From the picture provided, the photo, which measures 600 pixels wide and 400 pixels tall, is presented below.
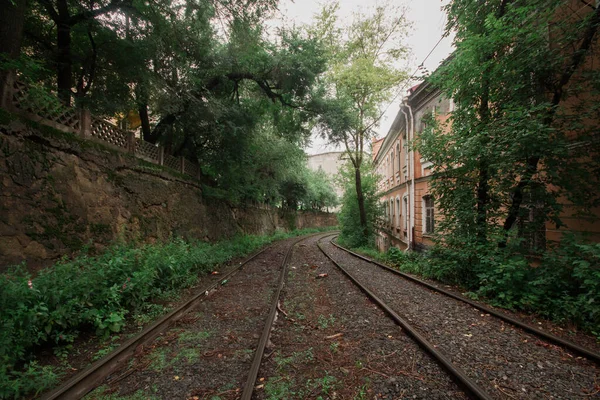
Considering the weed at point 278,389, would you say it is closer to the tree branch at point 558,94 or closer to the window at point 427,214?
the tree branch at point 558,94

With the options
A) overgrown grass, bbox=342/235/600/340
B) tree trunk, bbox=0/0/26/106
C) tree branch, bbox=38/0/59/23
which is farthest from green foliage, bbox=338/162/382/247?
tree branch, bbox=38/0/59/23

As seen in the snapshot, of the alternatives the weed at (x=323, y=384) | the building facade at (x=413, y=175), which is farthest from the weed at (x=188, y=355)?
the building facade at (x=413, y=175)

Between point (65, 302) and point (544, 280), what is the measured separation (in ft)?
25.4

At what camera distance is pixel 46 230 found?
4871 mm

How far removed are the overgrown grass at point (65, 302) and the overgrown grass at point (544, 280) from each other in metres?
6.72

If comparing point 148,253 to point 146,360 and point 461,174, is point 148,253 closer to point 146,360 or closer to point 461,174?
point 146,360

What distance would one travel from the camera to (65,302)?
3699 millimetres

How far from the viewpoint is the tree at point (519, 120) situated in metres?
4.73

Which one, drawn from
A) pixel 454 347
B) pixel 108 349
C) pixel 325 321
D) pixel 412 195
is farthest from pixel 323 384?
pixel 412 195

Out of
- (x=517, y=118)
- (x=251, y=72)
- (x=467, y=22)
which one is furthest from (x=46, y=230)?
(x=467, y=22)

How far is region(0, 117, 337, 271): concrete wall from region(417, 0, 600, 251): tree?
8337 millimetres

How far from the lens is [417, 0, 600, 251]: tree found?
4730 mm

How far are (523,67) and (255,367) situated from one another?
704 centimetres

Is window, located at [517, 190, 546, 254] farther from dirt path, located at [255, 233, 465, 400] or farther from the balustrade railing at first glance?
the balustrade railing
